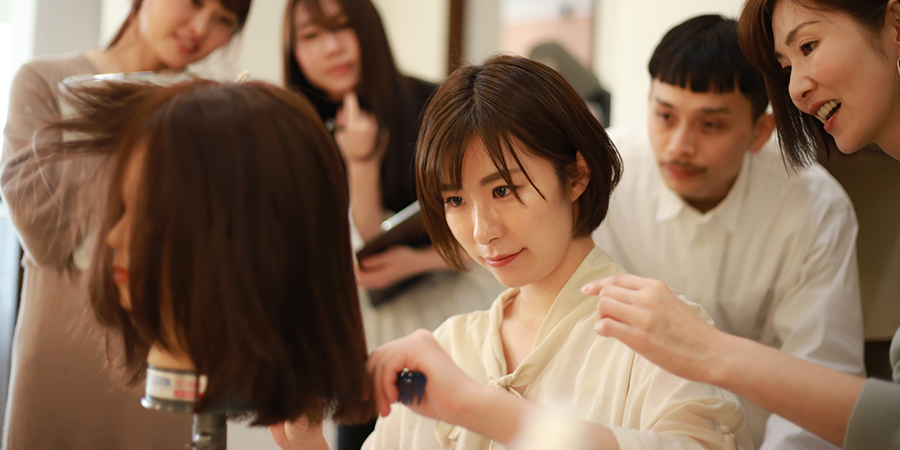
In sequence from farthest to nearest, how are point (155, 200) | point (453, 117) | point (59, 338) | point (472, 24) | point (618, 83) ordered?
point (472, 24)
point (618, 83)
point (59, 338)
point (453, 117)
point (155, 200)

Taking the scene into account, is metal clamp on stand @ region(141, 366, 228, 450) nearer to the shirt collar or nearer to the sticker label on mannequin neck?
the sticker label on mannequin neck

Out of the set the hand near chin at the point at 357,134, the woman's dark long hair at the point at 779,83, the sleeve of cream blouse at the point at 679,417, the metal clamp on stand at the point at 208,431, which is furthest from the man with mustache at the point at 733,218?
the metal clamp on stand at the point at 208,431

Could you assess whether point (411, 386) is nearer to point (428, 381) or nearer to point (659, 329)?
point (428, 381)

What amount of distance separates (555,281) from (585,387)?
0.17 meters

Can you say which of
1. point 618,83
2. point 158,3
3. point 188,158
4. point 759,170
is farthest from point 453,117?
point 618,83

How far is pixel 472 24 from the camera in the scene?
2.58m

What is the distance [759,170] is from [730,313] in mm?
345

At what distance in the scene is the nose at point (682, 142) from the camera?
1.33 meters

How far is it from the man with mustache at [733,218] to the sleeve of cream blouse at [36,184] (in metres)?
0.94

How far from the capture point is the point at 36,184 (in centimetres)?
105

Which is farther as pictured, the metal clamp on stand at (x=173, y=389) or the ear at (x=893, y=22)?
the ear at (x=893, y=22)

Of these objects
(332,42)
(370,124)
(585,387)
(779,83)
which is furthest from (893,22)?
(332,42)

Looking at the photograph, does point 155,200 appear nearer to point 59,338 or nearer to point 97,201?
point 97,201

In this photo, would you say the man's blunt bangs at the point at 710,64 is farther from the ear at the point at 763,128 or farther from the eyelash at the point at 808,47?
the eyelash at the point at 808,47
